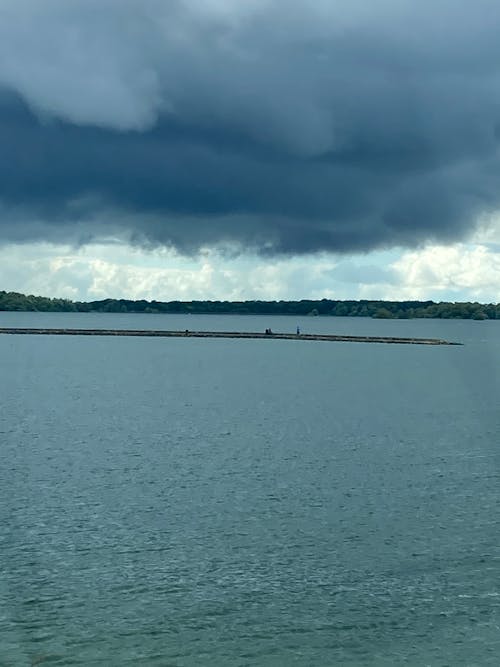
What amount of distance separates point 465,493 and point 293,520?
14.5 meters

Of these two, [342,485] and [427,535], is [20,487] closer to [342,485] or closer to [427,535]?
[342,485]

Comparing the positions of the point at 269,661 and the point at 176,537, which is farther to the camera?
the point at 176,537

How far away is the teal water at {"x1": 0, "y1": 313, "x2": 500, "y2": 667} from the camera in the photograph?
107ft

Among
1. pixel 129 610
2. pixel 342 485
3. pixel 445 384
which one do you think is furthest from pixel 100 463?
pixel 445 384

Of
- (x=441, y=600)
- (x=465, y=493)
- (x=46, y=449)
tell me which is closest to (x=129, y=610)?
(x=441, y=600)

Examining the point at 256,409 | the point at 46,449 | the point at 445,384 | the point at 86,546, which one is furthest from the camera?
the point at 445,384

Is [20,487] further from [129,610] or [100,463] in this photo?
[129,610]

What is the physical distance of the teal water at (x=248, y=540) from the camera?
32719 mm

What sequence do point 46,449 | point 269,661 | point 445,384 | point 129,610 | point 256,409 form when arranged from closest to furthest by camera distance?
point 269,661 → point 129,610 → point 46,449 → point 256,409 → point 445,384

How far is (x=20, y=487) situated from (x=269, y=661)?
30.0 m

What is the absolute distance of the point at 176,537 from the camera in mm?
45062

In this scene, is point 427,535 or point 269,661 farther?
point 427,535

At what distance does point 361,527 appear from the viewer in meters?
47.7

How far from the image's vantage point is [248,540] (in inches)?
1752
